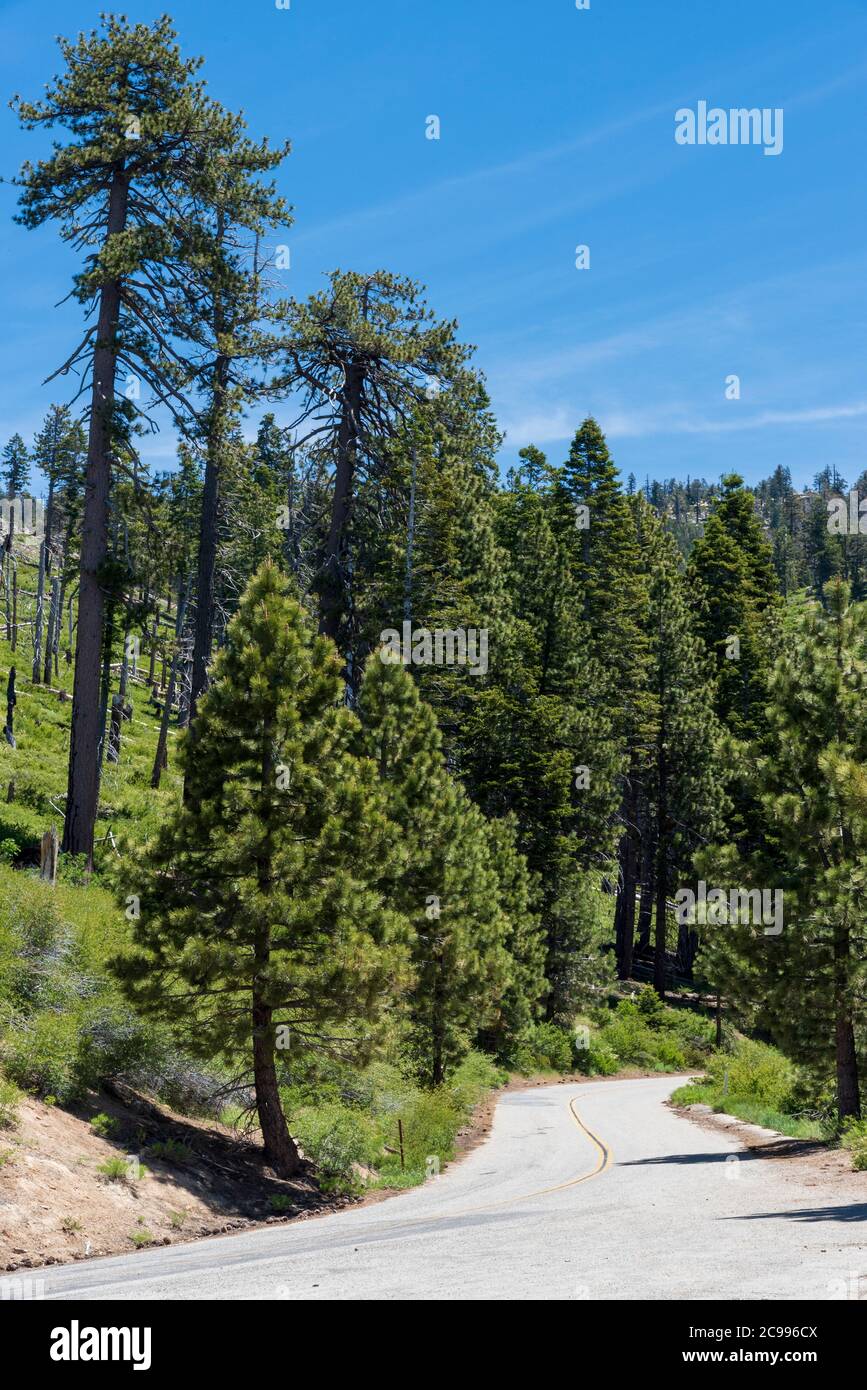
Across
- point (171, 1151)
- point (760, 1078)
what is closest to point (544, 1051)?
point (760, 1078)

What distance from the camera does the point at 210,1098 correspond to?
17562mm

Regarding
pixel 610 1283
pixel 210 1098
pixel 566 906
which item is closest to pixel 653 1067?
pixel 566 906

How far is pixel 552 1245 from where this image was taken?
9.98 m

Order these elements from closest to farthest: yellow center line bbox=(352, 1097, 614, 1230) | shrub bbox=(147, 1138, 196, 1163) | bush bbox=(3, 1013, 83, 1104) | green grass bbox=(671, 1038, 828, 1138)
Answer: yellow center line bbox=(352, 1097, 614, 1230), bush bbox=(3, 1013, 83, 1104), shrub bbox=(147, 1138, 196, 1163), green grass bbox=(671, 1038, 828, 1138)

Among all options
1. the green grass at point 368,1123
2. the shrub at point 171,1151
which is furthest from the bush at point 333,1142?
the shrub at point 171,1151

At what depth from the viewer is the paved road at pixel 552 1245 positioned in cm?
752

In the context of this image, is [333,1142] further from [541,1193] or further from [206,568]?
[206,568]

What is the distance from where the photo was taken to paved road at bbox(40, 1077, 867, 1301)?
7.52 metres

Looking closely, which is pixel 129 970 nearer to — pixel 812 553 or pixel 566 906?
pixel 566 906

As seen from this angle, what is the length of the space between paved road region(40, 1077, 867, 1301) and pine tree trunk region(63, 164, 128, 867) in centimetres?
1044

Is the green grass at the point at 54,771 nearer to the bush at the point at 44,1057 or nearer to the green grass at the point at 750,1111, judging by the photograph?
the bush at the point at 44,1057

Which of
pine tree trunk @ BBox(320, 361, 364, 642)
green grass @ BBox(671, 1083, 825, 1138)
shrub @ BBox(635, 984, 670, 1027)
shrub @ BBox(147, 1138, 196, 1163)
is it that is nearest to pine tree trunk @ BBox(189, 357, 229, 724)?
pine tree trunk @ BBox(320, 361, 364, 642)

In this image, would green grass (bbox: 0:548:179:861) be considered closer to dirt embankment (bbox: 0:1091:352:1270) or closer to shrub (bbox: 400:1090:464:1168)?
dirt embankment (bbox: 0:1091:352:1270)
